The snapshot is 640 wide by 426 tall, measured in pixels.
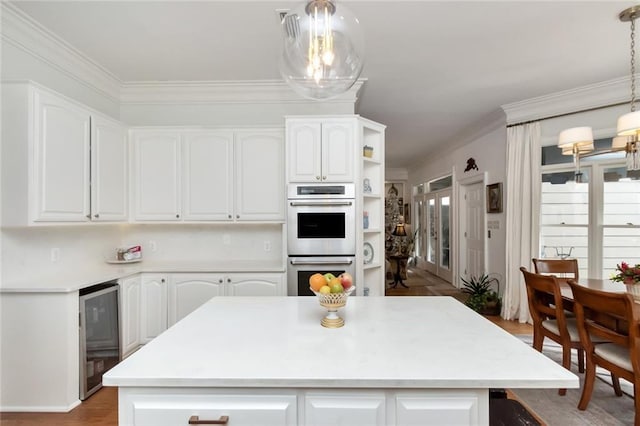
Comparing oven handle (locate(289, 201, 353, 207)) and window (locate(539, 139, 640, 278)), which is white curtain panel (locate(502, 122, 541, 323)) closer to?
window (locate(539, 139, 640, 278))

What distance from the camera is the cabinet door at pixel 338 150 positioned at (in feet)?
10.2

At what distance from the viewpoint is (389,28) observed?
7.94 feet

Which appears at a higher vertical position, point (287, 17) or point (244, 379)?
point (287, 17)

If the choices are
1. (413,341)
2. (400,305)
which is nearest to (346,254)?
(400,305)

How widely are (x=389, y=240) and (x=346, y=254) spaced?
14.6 ft

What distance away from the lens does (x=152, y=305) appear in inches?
120

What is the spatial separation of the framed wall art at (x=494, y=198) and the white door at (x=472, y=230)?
0.38m

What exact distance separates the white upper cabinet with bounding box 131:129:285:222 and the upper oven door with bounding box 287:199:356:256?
304 millimetres

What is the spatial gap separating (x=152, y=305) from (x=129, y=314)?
0.21 m

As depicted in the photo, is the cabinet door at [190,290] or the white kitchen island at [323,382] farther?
the cabinet door at [190,290]

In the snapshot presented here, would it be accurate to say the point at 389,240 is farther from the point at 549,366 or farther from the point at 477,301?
the point at 549,366

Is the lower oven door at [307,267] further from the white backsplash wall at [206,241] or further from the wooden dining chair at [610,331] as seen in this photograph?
the wooden dining chair at [610,331]

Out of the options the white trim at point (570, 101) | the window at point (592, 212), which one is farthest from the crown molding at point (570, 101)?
the window at point (592, 212)

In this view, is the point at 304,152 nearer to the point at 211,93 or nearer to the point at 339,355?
the point at 211,93
